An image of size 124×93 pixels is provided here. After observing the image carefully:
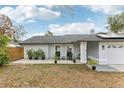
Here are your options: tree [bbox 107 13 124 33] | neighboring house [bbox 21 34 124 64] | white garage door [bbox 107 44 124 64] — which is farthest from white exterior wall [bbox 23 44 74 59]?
tree [bbox 107 13 124 33]

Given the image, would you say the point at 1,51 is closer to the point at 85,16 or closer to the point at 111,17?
the point at 85,16

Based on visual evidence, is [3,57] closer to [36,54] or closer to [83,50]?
[83,50]

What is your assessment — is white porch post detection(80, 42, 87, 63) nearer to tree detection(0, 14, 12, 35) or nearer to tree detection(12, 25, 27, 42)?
tree detection(0, 14, 12, 35)

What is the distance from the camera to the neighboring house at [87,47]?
18.6m

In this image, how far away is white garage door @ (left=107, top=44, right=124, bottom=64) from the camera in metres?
18.7

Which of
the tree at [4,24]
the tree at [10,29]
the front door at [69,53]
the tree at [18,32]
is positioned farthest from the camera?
the tree at [18,32]

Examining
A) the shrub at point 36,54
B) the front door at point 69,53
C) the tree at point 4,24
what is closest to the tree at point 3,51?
the shrub at point 36,54

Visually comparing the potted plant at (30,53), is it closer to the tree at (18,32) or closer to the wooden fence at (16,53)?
the wooden fence at (16,53)

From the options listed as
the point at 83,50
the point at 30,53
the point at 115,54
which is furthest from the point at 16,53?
the point at 115,54

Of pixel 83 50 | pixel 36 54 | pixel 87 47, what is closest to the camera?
pixel 83 50

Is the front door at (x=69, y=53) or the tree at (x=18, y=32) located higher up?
the tree at (x=18, y=32)

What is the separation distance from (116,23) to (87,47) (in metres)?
16.8

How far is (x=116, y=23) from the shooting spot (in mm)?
38531
